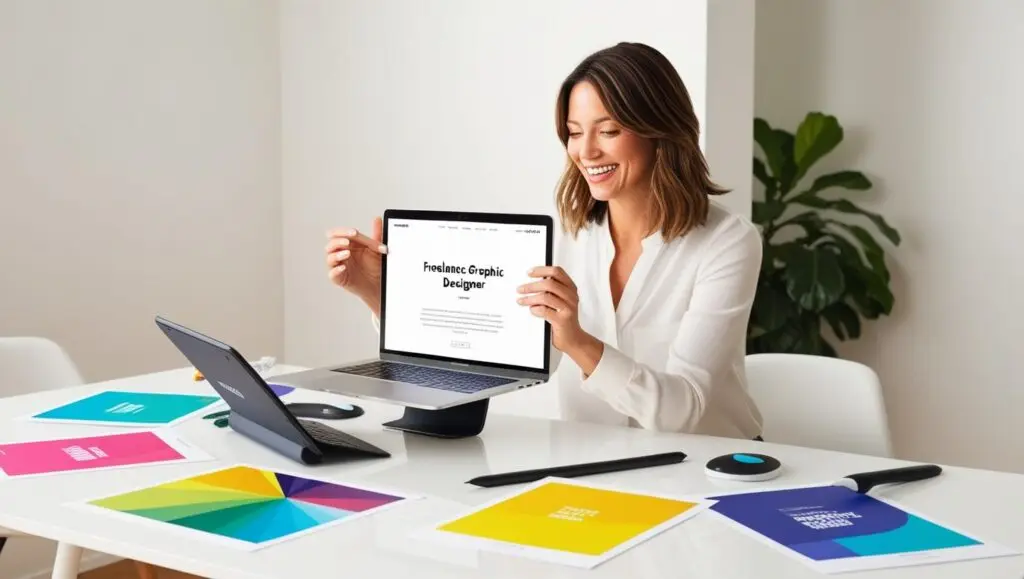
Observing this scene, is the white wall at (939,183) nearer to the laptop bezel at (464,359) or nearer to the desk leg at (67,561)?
the laptop bezel at (464,359)

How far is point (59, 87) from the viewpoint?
3344mm

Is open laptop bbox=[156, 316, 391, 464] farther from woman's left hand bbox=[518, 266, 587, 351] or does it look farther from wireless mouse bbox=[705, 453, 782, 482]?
wireless mouse bbox=[705, 453, 782, 482]

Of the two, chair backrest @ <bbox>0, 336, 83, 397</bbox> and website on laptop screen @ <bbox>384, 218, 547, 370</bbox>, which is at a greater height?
website on laptop screen @ <bbox>384, 218, 547, 370</bbox>

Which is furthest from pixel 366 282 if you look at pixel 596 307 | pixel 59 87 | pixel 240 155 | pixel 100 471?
pixel 240 155

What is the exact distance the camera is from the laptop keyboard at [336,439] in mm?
1680

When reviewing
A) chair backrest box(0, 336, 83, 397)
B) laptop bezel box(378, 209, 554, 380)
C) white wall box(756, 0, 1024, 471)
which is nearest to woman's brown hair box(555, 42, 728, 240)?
laptop bezel box(378, 209, 554, 380)

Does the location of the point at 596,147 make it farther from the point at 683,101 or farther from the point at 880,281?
the point at 880,281

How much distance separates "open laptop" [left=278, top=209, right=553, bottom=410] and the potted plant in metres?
2.17

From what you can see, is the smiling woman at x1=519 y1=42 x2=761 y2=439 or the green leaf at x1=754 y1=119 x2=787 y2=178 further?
the green leaf at x1=754 y1=119 x2=787 y2=178

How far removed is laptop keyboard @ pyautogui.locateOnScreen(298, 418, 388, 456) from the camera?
1680mm

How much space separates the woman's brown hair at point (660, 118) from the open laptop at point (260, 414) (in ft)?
2.57

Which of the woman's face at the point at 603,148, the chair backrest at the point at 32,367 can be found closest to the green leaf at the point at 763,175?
the woman's face at the point at 603,148

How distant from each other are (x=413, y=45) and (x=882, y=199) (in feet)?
5.93

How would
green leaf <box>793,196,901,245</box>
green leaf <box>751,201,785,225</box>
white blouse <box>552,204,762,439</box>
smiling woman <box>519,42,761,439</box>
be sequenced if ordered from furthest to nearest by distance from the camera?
1. green leaf <box>751,201,785,225</box>
2. green leaf <box>793,196,901,245</box>
3. smiling woman <box>519,42,761,439</box>
4. white blouse <box>552,204,762,439</box>
